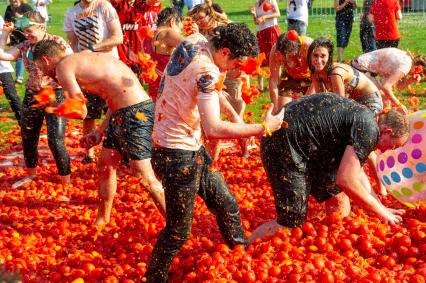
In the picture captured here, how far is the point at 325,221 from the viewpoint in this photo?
5.52m

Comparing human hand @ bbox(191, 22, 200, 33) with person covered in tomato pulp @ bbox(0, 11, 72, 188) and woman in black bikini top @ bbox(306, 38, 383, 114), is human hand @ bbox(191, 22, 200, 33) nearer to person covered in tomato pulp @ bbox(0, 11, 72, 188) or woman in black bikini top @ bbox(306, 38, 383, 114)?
woman in black bikini top @ bbox(306, 38, 383, 114)

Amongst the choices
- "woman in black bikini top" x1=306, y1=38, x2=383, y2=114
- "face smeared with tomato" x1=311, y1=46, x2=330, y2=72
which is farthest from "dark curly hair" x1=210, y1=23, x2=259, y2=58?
"face smeared with tomato" x1=311, y1=46, x2=330, y2=72

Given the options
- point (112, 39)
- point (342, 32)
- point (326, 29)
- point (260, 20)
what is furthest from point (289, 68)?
point (326, 29)

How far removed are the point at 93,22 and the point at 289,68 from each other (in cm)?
282

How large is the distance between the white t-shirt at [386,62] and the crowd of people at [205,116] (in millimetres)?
15

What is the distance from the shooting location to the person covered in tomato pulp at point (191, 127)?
411 centimetres

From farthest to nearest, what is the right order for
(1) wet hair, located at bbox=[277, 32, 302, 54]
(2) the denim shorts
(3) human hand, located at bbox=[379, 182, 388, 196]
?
(2) the denim shorts, (1) wet hair, located at bbox=[277, 32, 302, 54], (3) human hand, located at bbox=[379, 182, 388, 196]

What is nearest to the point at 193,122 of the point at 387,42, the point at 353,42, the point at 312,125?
the point at 312,125

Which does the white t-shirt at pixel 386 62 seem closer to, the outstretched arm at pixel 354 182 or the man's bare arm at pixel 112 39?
the man's bare arm at pixel 112 39

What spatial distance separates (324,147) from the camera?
16.7 ft

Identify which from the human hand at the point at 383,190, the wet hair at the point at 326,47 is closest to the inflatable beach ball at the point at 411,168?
the human hand at the point at 383,190

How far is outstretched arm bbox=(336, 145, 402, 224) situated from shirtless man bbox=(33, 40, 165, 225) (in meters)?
1.78

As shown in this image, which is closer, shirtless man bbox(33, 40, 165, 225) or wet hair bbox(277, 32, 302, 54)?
shirtless man bbox(33, 40, 165, 225)

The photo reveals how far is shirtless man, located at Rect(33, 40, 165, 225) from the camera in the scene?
5609 mm
